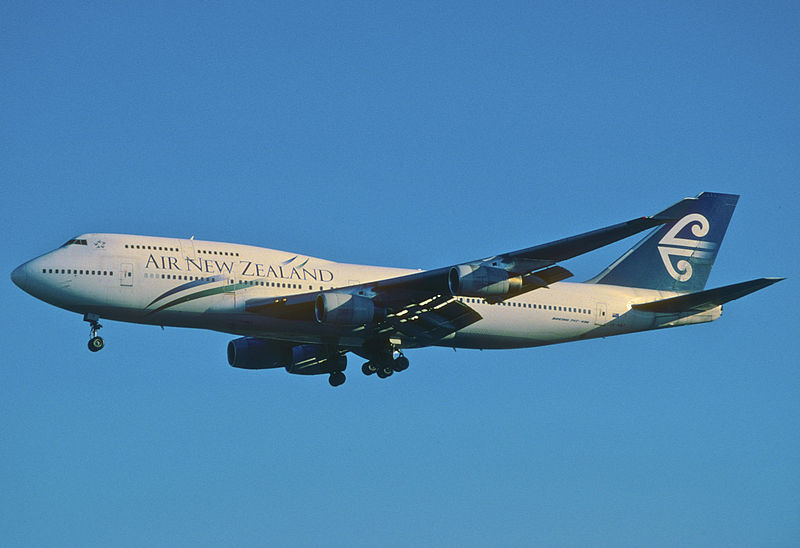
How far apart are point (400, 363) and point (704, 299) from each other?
45.7ft

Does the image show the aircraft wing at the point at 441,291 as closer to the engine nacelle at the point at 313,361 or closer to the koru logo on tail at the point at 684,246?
the engine nacelle at the point at 313,361

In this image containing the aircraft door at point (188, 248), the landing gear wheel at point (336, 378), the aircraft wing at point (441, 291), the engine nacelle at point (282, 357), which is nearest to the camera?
the aircraft wing at point (441, 291)

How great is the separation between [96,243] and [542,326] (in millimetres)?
20030

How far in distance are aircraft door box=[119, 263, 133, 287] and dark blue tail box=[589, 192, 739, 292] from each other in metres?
22.6

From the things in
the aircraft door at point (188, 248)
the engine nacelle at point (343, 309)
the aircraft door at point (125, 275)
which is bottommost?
the engine nacelle at point (343, 309)

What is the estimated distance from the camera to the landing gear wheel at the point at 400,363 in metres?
48.5

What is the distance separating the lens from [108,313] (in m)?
44.1

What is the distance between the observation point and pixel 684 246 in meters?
54.3

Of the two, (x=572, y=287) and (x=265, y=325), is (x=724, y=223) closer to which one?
(x=572, y=287)

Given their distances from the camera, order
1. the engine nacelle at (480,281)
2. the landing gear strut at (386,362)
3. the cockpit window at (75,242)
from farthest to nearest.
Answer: the landing gear strut at (386,362), the cockpit window at (75,242), the engine nacelle at (480,281)

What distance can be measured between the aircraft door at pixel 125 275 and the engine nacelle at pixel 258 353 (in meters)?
9.12

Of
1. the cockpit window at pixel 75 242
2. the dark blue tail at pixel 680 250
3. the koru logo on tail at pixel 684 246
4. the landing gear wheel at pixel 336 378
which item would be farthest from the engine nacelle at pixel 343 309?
the koru logo on tail at pixel 684 246

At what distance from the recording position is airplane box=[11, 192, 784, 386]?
43.5 m

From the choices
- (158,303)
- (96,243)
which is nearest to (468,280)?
(158,303)
